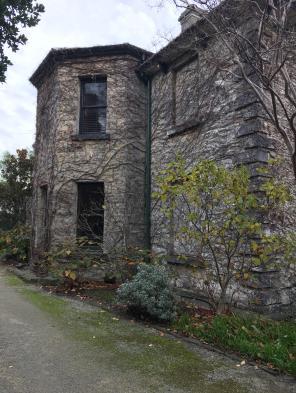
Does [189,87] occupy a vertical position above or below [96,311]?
above

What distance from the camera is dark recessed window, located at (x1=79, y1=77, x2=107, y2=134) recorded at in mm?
10500

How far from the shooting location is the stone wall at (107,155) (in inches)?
388

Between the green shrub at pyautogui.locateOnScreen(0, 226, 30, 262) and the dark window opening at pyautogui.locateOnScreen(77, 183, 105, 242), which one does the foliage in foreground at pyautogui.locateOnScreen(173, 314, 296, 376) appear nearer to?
the dark window opening at pyautogui.locateOnScreen(77, 183, 105, 242)

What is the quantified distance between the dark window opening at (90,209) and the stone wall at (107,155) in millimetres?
191

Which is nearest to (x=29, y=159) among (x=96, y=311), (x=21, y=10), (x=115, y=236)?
(x=115, y=236)

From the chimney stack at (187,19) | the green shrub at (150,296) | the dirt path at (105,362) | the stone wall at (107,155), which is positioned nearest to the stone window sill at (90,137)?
the stone wall at (107,155)

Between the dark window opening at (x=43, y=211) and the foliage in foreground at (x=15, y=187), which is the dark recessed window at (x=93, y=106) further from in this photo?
the foliage in foreground at (x=15, y=187)

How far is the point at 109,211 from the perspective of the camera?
32.4 ft

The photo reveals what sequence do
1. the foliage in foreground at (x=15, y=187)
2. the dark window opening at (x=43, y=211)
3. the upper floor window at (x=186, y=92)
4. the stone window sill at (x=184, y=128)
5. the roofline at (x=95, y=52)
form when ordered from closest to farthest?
the stone window sill at (x=184, y=128), the upper floor window at (x=186, y=92), the roofline at (x=95, y=52), the dark window opening at (x=43, y=211), the foliage in foreground at (x=15, y=187)

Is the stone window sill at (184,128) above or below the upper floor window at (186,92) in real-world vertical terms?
below

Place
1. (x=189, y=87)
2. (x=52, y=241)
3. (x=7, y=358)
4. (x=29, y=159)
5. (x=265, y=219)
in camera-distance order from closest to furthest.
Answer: (x=7, y=358) → (x=265, y=219) → (x=189, y=87) → (x=52, y=241) → (x=29, y=159)

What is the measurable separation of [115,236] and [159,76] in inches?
170

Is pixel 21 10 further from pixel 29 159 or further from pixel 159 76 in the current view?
pixel 29 159

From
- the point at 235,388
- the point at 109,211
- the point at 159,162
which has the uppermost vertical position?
the point at 159,162
